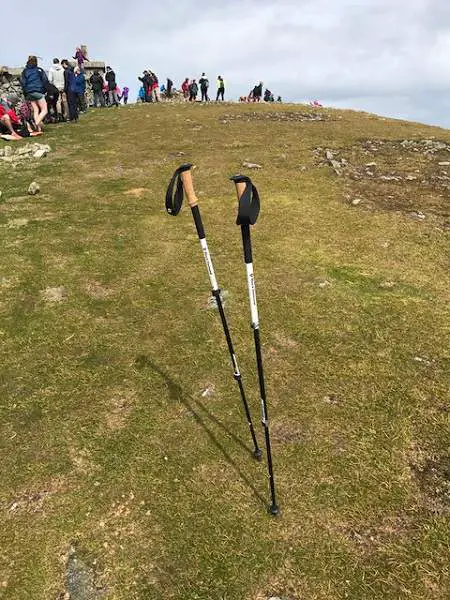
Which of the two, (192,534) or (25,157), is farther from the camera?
(25,157)

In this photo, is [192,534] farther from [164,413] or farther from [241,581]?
[164,413]

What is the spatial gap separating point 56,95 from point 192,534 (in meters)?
31.7

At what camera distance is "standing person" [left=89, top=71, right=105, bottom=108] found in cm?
3909

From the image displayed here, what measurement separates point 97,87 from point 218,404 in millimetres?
38613

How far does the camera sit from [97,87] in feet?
130

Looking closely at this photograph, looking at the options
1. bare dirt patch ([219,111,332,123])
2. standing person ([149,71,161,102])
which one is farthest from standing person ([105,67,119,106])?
bare dirt patch ([219,111,332,123])

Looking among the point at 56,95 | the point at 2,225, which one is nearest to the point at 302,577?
the point at 2,225

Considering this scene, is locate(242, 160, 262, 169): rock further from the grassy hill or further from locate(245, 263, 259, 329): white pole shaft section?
locate(245, 263, 259, 329): white pole shaft section

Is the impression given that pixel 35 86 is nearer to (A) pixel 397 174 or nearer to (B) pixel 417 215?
(A) pixel 397 174

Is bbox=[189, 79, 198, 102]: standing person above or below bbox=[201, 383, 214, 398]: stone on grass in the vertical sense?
above

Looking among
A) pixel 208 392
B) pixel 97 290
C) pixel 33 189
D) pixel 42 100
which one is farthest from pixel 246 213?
pixel 42 100

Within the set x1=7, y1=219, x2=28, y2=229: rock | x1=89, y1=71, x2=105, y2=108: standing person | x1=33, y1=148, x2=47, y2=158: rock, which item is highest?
x1=89, y1=71, x2=105, y2=108: standing person

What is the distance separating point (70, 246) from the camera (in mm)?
13688

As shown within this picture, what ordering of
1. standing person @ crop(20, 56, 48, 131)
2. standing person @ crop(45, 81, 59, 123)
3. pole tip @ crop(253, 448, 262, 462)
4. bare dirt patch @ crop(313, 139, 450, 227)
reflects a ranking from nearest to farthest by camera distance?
pole tip @ crop(253, 448, 262, 462)
bare dirt patch @ crop(313, 139, 450, 227)
standing person @ crop(20, 56, 48, 131)
standing person @ crop(45, 81, 59, 123)
